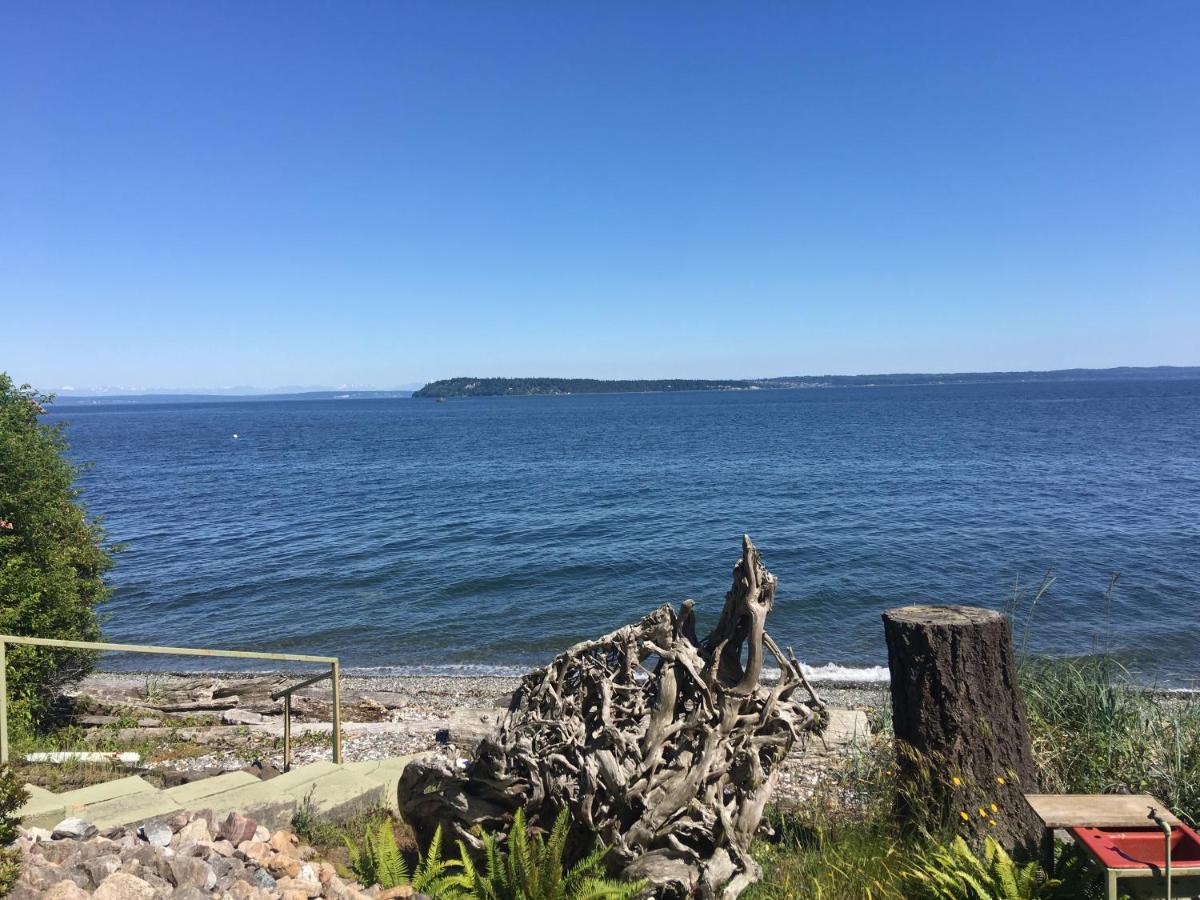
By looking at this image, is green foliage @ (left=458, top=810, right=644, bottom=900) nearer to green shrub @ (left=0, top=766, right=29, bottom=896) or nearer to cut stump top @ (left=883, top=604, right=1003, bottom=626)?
green shrub @ (left=0, top=766, right=29, bottom=896)

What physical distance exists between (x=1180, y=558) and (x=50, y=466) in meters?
28.2

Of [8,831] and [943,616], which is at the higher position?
[943,616]

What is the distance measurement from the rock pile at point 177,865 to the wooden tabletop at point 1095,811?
376 cm

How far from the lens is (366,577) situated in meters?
24.4

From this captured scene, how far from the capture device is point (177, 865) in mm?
4168

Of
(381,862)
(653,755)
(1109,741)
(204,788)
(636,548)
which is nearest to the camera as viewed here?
(381,862)

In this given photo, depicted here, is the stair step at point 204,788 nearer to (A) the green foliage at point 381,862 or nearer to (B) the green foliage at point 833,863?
(A) the green foliage at point 381,862

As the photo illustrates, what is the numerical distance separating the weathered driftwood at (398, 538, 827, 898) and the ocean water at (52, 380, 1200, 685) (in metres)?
4.37

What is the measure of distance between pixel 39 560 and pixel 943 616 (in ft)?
33.2

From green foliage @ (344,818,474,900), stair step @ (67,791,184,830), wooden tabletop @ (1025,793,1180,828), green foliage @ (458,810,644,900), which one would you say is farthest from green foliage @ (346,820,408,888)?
wooden tabletop @ (1025,793,1180,828)

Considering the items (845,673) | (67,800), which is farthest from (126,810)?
(845,673)

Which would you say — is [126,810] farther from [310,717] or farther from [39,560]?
[310,717]

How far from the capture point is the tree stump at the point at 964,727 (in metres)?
5.16

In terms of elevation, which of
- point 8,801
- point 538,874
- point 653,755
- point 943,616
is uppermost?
point 943,616
